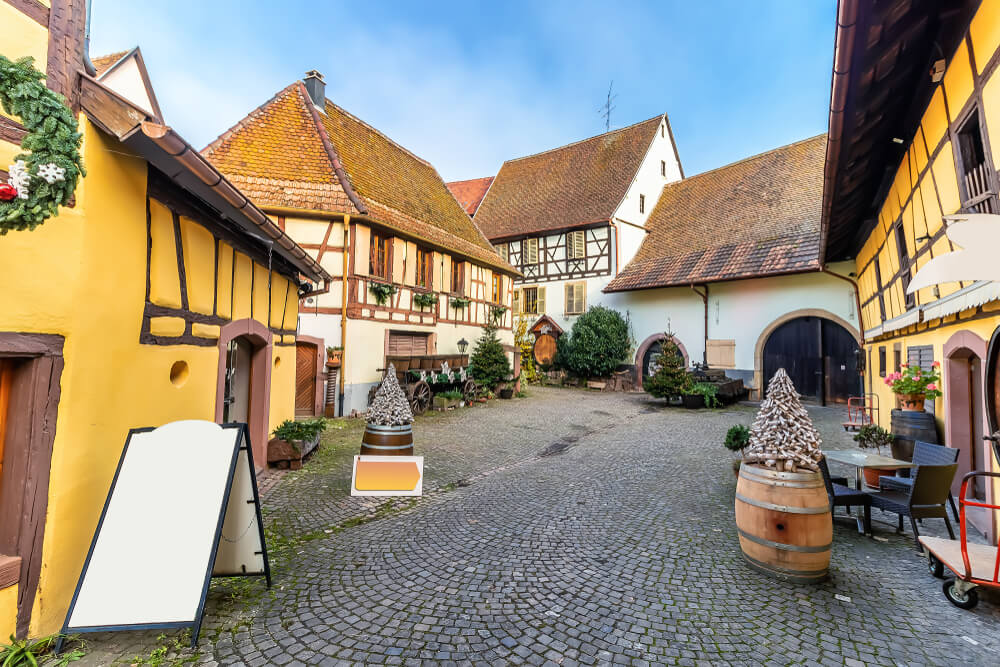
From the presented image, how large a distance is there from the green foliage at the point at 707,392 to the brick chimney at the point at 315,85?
14244mm

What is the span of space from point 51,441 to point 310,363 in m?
8.86

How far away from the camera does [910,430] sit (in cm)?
607

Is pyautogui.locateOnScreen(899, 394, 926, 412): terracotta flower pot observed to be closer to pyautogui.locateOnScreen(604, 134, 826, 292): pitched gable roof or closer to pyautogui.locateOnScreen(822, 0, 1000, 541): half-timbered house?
pyautogui.locateOnScreen(822, 0, 1000, 541): half-timbered house

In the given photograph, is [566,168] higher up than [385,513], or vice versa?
[566,168]

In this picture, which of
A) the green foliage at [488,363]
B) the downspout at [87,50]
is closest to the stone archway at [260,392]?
the downspout at [87,50]

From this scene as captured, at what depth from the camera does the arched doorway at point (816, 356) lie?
14.7 meters

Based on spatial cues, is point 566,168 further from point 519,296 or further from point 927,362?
point 927,362

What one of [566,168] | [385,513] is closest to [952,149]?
[385,513]

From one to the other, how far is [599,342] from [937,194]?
47.2 ft

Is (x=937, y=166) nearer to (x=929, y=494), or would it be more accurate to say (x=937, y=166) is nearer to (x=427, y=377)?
(x=929, y=494)

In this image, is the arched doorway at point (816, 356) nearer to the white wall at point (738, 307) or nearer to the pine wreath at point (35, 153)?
the white wall at point (738, 307)

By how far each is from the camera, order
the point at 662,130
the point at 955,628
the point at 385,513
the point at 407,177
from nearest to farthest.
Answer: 1. the point at 955,628
2. the point at 385,513
3. the point at 407,177
4. the point at 662,130

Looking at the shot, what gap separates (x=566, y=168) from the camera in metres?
24.5

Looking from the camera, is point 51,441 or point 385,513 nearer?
point 51,441
